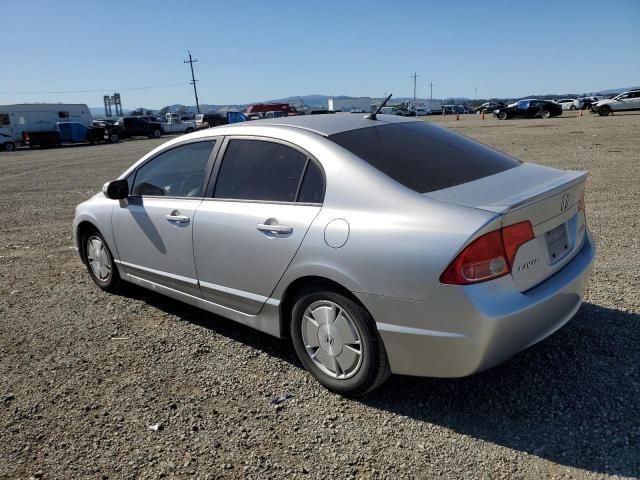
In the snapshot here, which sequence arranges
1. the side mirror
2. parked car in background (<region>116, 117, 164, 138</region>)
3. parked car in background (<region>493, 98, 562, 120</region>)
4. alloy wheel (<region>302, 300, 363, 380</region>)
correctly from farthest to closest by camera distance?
parked car in background (<region>116, 117, 164, 138</region>) → parked car in background (<region>493, 98, 562, 120</region>) → the side mirror → alloy wheel (<region>302, 300, 363, 380</region>)

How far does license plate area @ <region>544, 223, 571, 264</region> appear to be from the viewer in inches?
114

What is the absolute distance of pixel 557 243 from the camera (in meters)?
2.99

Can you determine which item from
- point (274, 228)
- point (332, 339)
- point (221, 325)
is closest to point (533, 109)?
point (221, 325)

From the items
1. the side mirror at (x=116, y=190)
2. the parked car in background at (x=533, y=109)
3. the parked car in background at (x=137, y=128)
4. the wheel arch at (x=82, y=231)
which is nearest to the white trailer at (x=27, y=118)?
the parked car in background at (x=137, y=128)

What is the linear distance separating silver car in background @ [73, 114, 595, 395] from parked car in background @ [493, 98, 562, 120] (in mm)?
40699

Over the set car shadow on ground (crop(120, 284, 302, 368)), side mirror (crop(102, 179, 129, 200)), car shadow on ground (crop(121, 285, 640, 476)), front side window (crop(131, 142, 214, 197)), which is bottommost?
car shadow on ground (crop(120, 284, 302, 368))

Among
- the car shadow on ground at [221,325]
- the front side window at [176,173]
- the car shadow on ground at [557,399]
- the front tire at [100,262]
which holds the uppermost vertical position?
the front side window at [176,173]

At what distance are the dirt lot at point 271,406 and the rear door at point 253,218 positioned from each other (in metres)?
0.57

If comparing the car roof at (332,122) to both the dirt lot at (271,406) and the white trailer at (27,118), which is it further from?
the white trailer at (27,118)

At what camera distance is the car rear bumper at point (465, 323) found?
2539 mm

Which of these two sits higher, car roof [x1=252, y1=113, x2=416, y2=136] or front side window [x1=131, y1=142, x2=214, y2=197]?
car roof [x1=252, y1=113, x2=416, y2=136]

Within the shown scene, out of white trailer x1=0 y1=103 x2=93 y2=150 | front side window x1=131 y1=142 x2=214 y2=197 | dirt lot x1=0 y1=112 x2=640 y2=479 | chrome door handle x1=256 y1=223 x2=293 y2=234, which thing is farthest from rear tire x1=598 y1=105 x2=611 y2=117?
chrome door handle x1=256 y1=223 x2=293 y2=234

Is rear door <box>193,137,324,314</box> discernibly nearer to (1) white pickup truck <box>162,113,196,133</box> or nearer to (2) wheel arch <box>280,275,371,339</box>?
(2) wheel arch <box>280,275,371,339</box>

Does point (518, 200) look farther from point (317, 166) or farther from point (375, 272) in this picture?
point (317, 166)
